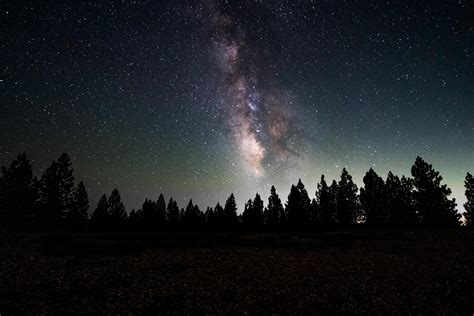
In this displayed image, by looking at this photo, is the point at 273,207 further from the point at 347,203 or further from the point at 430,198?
the point at 430,198

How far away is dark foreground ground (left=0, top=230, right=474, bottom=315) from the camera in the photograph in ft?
37.7

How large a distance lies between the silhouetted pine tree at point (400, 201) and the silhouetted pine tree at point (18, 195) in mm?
67639

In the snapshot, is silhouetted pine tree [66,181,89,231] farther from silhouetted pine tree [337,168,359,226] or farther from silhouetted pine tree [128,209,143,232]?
silhouetted pine tree [337,168,359,226]

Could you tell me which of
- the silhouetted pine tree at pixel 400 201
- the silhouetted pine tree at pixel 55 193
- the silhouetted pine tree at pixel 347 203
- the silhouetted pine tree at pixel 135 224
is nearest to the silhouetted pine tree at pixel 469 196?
the silhouetted pine tree at pixel 400 201

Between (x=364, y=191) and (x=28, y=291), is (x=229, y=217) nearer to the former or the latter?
(x=364, y=191)

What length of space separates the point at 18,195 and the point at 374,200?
232 ft

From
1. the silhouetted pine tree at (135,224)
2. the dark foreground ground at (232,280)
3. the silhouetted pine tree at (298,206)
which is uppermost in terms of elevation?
the silhouetted pine tree at (298,206)

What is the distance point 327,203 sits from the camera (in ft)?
215

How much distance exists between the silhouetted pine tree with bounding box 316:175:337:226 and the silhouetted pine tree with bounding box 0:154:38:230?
60250 mm

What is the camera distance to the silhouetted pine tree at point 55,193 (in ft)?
167

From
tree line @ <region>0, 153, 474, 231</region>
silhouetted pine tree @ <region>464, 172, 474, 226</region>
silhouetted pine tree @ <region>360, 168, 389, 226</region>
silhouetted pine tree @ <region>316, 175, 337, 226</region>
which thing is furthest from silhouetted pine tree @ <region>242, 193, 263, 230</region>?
silhouetted pine tree @ <region>464, 172, 474, 226</region>

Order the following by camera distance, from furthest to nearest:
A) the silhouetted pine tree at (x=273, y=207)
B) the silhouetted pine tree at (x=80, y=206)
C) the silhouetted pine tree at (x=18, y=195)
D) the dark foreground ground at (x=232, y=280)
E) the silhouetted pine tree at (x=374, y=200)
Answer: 1. the silhouetted pine tree at (x=273, y=207)
2. the silhouetted pine tree at (x=80, y=206)
3. the silhouetted pine tree at (x=374, y=200)
4. the silhouetted pine tree at (x=18, y=195)
5. the dark foreground ground at (x=232, y=280)

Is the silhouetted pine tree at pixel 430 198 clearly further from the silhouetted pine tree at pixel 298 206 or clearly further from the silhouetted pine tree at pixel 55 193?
the silhouetted pine tree at pixel 55 193

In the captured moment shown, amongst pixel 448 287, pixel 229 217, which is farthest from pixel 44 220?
pixel 448 287
